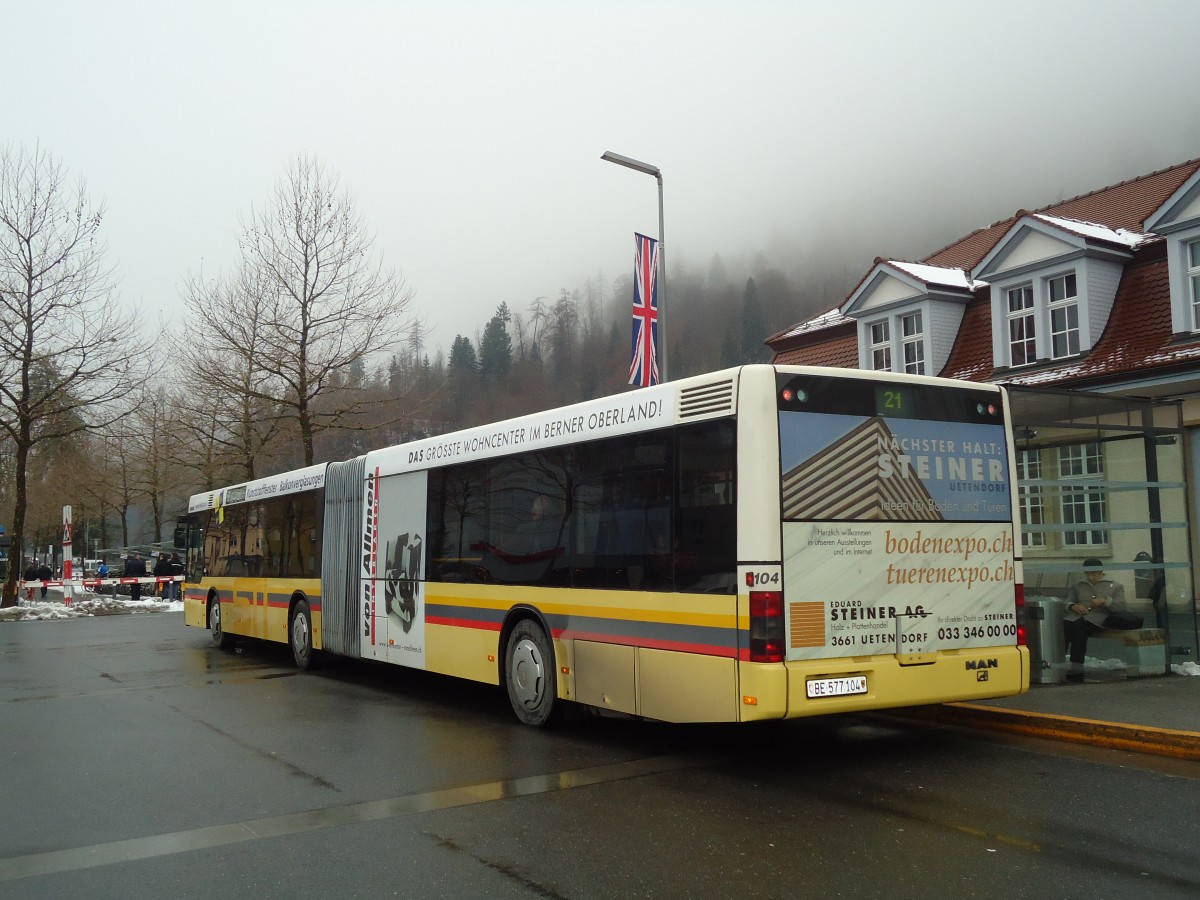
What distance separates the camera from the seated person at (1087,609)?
1141cm

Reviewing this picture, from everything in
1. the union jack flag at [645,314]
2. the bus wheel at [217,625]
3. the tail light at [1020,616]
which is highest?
the union jack flag at [645,314]

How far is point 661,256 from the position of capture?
59.0ft

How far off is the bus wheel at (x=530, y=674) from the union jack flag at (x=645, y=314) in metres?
7.03

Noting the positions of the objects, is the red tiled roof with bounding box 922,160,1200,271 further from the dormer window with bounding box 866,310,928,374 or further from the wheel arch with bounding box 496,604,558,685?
the wheel arch with bounding box 496,604,558,685

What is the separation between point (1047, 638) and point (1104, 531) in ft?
4.61

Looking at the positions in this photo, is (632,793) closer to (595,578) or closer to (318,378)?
(595,578)

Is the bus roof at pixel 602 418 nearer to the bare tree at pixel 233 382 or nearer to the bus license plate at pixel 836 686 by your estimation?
the bus license plate at pixel 836 686

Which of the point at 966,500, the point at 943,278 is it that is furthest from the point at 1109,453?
the point at 943,278

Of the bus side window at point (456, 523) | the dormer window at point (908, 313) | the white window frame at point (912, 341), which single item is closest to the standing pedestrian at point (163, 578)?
the dormer window at point (908, 313)

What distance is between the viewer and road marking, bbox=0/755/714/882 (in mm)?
5945

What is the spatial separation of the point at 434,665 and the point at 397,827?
5.13 metres

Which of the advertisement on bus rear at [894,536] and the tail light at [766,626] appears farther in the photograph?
the advertisement on bus rear at [894,536]

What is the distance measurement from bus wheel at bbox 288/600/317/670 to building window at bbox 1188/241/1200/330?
48.3 ft

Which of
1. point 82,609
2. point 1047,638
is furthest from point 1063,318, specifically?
point 82,609
